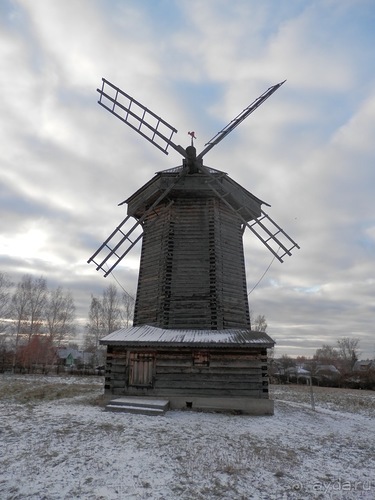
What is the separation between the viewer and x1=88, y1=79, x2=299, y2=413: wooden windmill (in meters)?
13.2

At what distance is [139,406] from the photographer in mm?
12125

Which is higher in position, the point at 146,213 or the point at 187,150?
the point at 187,150

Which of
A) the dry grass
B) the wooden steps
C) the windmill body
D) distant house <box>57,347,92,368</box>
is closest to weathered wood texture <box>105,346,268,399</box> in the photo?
the wooden steps

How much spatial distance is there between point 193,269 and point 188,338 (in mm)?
3369

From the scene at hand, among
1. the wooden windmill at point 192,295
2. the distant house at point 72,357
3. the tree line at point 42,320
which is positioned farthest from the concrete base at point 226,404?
the distant house at point 72,357

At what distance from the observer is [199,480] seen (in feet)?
20.3

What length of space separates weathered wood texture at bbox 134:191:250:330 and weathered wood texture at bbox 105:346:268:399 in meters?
1.39

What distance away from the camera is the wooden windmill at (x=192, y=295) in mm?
13188

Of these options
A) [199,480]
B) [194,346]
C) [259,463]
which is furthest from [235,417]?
[199,480]

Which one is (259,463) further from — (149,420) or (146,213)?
(146,213)

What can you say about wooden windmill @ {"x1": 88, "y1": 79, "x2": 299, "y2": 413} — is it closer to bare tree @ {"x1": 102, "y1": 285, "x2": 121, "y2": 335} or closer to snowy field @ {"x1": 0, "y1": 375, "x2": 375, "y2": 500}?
snowy field @ {"x1": 0, "y1": 375, "x2": 375, "y2": 500}

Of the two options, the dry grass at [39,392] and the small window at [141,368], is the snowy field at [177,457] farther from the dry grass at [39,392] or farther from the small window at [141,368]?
the dry grass at [39,392]

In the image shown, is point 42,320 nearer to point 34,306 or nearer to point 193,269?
point 34,306

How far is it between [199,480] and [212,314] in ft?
28.2
